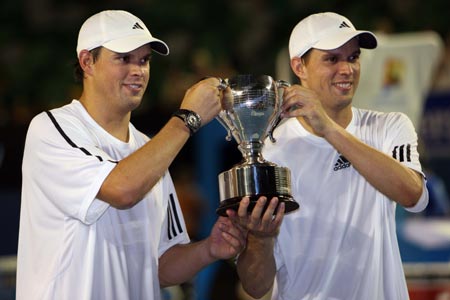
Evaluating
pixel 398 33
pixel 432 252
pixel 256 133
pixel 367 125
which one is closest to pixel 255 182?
pixel 256 133

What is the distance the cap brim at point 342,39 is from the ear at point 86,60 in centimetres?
96

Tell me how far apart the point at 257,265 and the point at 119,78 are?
1.01 metres

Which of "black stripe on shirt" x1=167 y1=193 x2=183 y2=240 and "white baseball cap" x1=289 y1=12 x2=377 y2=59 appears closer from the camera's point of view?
"white baseball cap" x1=289 y1=12 x2=377 y2=59

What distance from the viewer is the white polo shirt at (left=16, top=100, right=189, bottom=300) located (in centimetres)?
414

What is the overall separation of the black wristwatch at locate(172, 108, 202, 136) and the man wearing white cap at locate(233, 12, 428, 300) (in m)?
0.38

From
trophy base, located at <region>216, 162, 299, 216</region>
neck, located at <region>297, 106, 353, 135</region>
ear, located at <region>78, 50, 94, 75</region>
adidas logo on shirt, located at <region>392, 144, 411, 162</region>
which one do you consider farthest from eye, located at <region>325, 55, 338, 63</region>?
ear, located at <region>78, 50, 94, 75</region>

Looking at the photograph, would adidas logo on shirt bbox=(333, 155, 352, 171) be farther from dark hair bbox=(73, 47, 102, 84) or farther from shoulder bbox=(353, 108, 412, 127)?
dark hair bbox=(73, 47, 102, 84)

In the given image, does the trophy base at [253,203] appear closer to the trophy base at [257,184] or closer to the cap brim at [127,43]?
the trophy base at [257,184]

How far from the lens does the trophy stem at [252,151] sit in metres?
4.36

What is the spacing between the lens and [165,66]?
981cm

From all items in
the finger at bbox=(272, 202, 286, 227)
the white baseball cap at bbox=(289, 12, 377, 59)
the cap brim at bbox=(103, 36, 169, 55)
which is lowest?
the finger at bbox=(272, 202, 286, 227)

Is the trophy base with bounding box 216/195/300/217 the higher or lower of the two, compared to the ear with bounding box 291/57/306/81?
lower

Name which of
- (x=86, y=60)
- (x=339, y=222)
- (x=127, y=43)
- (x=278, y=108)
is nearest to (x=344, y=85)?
(x=278, y=108)

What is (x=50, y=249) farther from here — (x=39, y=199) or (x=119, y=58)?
(x=119, y=58)
